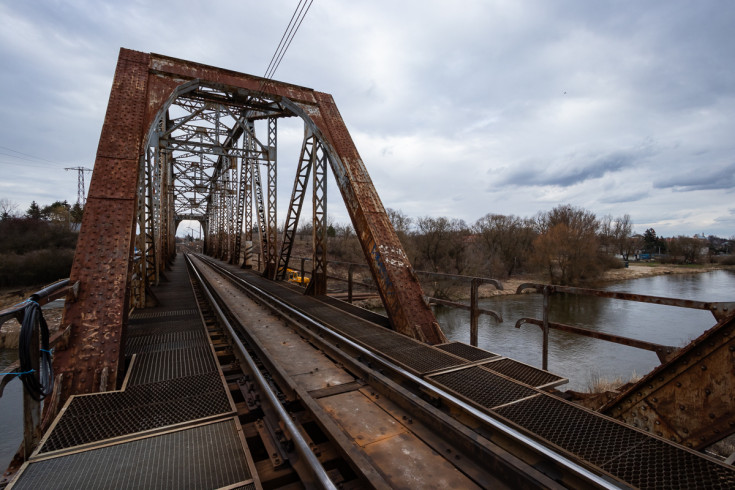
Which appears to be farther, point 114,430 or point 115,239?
point 115,239

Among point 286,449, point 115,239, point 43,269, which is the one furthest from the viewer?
point 43,269

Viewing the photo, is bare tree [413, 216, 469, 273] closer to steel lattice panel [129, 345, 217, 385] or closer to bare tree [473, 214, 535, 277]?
bare tree [473, 214, 535, 277]

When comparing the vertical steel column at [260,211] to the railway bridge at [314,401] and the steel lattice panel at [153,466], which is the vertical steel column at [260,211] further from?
the steel lattice panel at [153,466]

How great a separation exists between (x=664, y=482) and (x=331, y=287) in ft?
80.7

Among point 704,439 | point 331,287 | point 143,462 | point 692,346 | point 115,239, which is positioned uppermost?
point 115,239

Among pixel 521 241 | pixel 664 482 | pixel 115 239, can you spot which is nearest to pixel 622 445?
pixel 664 482

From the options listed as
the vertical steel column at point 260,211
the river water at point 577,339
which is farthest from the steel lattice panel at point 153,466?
the vertical steel column at point 260,211

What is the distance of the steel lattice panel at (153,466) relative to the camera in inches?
87.4

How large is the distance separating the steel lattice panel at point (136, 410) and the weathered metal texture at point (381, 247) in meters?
2.86

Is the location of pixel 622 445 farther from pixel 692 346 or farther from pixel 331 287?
pixel 331 287

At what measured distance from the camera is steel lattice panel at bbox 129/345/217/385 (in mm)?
3906

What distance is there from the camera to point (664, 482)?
83.5 inches

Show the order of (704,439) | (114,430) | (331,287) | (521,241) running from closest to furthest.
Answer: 1. (704,439)
2. (114,430)
3. (331,287)
4. (521,241)

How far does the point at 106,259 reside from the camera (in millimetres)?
4336
